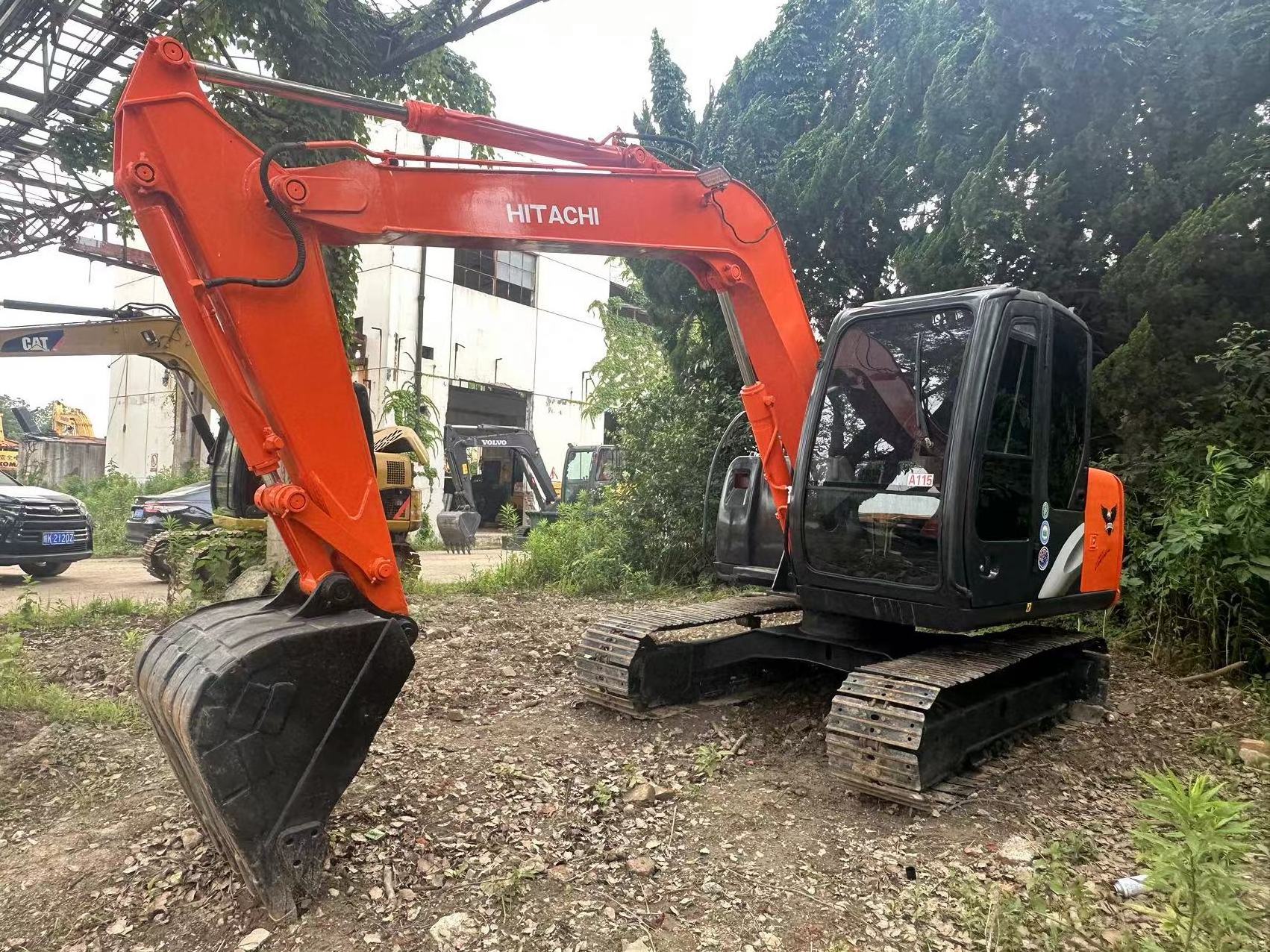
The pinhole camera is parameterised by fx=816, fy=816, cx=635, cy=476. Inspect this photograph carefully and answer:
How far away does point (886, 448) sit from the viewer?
396 cm

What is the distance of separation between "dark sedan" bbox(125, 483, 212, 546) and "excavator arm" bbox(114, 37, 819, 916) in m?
8.85

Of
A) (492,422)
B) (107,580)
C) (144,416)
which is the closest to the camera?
(107,580)

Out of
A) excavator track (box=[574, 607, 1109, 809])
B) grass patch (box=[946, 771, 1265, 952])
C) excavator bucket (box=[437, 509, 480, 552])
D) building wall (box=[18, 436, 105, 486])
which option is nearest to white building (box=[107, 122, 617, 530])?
building wall (box=[18, 436, 105, 486])

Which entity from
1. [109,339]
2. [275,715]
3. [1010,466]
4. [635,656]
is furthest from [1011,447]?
[109,339]

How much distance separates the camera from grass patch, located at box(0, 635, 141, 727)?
14.0ft

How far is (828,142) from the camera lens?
8.37m

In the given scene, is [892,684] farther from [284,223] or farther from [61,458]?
[61,458]

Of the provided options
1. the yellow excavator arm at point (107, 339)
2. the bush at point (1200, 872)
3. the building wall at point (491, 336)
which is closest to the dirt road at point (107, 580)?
the yellow excavator arm at point (107, 339)

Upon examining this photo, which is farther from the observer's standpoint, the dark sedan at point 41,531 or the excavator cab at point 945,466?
the dark sedan at point 41,531

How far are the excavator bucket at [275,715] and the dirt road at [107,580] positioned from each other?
582cm

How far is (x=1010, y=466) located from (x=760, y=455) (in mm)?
1310

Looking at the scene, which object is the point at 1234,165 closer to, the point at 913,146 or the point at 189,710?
the point at 913,146

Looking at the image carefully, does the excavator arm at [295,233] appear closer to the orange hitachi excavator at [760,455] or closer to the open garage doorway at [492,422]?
the orange hitachi excavator at [760,455]

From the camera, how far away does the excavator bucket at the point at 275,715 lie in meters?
2.45
